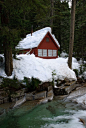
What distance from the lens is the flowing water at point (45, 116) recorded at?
550 centimetres

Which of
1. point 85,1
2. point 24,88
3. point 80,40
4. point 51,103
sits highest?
point 85,1

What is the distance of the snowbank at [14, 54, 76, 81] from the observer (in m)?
10.2

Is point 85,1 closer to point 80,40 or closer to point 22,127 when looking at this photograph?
point 80,40

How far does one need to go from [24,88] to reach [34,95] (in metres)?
0.95

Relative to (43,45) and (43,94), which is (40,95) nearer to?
(43,94)

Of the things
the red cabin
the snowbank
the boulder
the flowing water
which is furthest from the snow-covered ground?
the red cabin

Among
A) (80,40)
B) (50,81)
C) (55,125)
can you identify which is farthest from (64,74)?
(80,40)

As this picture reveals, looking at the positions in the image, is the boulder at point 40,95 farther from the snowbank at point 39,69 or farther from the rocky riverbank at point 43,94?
the snowbank at point 39,69

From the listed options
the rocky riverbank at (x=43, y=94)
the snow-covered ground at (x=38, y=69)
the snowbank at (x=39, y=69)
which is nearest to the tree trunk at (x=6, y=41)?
the snow-covered ground at (x=38, y=69)

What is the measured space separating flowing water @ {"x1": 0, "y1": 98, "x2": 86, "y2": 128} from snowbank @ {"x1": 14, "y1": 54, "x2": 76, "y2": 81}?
2.87 m

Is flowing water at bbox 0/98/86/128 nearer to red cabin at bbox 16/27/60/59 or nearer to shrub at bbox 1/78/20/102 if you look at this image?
shrub at bbox 1/78/20/102

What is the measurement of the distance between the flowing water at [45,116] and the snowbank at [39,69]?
287 centimetres

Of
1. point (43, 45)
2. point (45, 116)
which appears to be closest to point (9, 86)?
point (45, 116)

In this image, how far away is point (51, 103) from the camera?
8.27m
